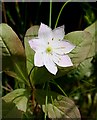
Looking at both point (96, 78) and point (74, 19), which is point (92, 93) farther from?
point (74, 19)

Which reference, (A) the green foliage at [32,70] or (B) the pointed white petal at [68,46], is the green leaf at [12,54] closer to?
(A) the green foliage at [32,70]

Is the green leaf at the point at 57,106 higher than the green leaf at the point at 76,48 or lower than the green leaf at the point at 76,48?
lower

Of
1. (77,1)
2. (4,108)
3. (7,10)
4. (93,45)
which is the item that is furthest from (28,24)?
(4,108)

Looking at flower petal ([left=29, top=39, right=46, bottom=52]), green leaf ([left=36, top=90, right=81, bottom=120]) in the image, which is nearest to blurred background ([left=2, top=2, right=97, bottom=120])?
green leaf ([left=36, top=90, right=81, bottom=120])

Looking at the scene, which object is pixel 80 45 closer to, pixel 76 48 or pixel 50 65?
pixel 76 48

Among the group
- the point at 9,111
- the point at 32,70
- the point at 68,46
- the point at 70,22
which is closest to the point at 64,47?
the point at 68,46

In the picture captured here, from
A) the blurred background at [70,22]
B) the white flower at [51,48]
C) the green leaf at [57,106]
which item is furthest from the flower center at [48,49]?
the blurred background at [70,22]

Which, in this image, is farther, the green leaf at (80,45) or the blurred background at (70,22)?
the blurred background at (70,22)

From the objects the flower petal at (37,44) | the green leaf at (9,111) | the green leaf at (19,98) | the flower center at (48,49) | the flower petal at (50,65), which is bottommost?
the green leaf at (9,111)
